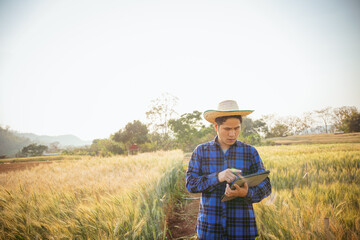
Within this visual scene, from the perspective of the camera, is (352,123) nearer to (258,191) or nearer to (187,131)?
(258,191)

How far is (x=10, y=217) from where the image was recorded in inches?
72.2

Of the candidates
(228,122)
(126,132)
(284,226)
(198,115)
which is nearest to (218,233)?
(284,226)

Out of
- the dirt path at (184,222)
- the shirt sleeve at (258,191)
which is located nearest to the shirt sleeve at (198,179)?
the shirt sleeve at (258,191)

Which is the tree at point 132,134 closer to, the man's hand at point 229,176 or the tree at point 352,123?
the tree at point 352,123

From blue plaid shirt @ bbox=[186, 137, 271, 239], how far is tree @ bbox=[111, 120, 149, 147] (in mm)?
21105

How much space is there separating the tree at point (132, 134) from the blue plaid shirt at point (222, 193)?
831 inches

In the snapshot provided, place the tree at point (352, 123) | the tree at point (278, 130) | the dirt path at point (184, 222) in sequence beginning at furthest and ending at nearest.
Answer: the tree at point (278, 130) → the tree at point (352, 123) → the dirt path at point (184, 222)

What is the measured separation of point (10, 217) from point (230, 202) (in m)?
2.66

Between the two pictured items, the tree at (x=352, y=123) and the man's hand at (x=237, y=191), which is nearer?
the man's hand at (x=237, y=191)

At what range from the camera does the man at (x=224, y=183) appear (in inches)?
56.0

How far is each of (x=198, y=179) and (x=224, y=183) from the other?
279mm

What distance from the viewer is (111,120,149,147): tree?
21.8 m

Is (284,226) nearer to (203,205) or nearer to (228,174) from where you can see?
(203,205)

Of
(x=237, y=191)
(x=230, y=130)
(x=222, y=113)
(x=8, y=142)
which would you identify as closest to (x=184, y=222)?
(x=237, y=191)
